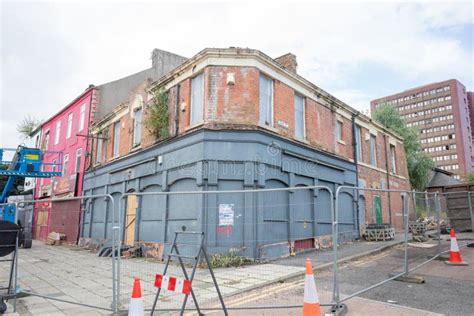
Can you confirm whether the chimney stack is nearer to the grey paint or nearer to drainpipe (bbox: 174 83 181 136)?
drainpipe (bbox: 174 83 181 136)

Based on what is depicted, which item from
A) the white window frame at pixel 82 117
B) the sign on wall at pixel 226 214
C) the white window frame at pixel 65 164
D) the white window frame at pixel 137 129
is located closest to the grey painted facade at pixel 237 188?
the sign on wall at pixel 226 214

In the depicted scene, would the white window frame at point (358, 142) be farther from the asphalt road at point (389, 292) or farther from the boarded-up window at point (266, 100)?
the asphalt road at point (389, 292)

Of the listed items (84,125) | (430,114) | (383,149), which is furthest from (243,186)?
(430,114)

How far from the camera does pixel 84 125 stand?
22703mm

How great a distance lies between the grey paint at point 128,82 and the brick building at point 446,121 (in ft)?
261

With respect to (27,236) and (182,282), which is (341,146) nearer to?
(182,282)

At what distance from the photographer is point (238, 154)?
462 inches

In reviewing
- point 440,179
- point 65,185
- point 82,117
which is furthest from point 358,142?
point 440,179

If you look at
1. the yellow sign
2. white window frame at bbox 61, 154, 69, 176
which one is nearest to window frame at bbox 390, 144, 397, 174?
the yellow sign

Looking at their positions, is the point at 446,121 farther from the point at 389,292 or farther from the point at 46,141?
the point at 389,292

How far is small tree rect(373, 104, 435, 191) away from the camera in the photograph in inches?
1282

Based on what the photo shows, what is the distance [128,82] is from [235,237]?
16.7 meters

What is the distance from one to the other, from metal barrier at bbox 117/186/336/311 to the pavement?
4 cm

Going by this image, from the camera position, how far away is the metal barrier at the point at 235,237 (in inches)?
270
